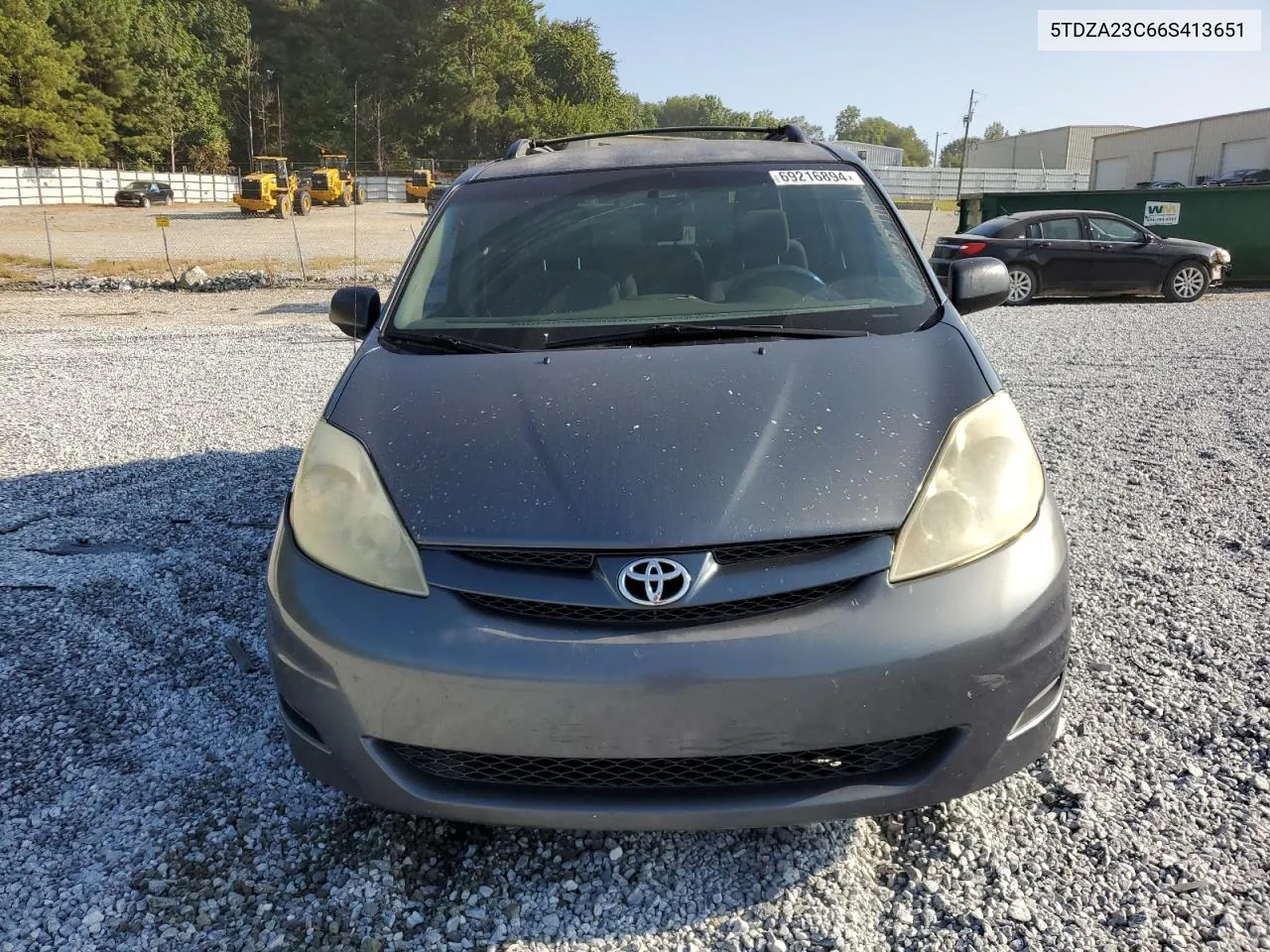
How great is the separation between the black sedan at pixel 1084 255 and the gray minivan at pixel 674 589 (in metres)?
11.9

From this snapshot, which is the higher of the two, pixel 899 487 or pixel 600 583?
pixel 899 487

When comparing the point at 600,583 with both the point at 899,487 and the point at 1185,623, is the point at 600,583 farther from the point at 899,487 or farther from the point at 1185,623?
the point at 1185,623

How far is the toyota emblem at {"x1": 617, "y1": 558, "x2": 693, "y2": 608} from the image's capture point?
1.83m

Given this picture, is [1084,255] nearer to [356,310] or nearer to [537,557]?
[356,310]

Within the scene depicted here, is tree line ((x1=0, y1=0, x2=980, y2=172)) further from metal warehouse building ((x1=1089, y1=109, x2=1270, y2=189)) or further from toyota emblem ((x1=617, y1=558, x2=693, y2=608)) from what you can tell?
toyota emblem ((x1=617, y1=558, x2=693, y2=608))

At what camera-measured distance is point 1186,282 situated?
14.0 meters

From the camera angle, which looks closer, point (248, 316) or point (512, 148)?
point (512, 148)

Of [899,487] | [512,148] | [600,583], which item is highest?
[512,148]

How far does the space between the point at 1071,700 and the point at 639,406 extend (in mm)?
1640

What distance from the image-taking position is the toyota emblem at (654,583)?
72.2 inches

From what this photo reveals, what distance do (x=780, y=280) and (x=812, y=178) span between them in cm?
54

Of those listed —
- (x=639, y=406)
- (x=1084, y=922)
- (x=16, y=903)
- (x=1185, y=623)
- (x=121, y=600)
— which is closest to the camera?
(x=1084, y=922)

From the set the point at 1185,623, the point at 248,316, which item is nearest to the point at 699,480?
the point at 1185,623

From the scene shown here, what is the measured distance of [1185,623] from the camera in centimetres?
326
